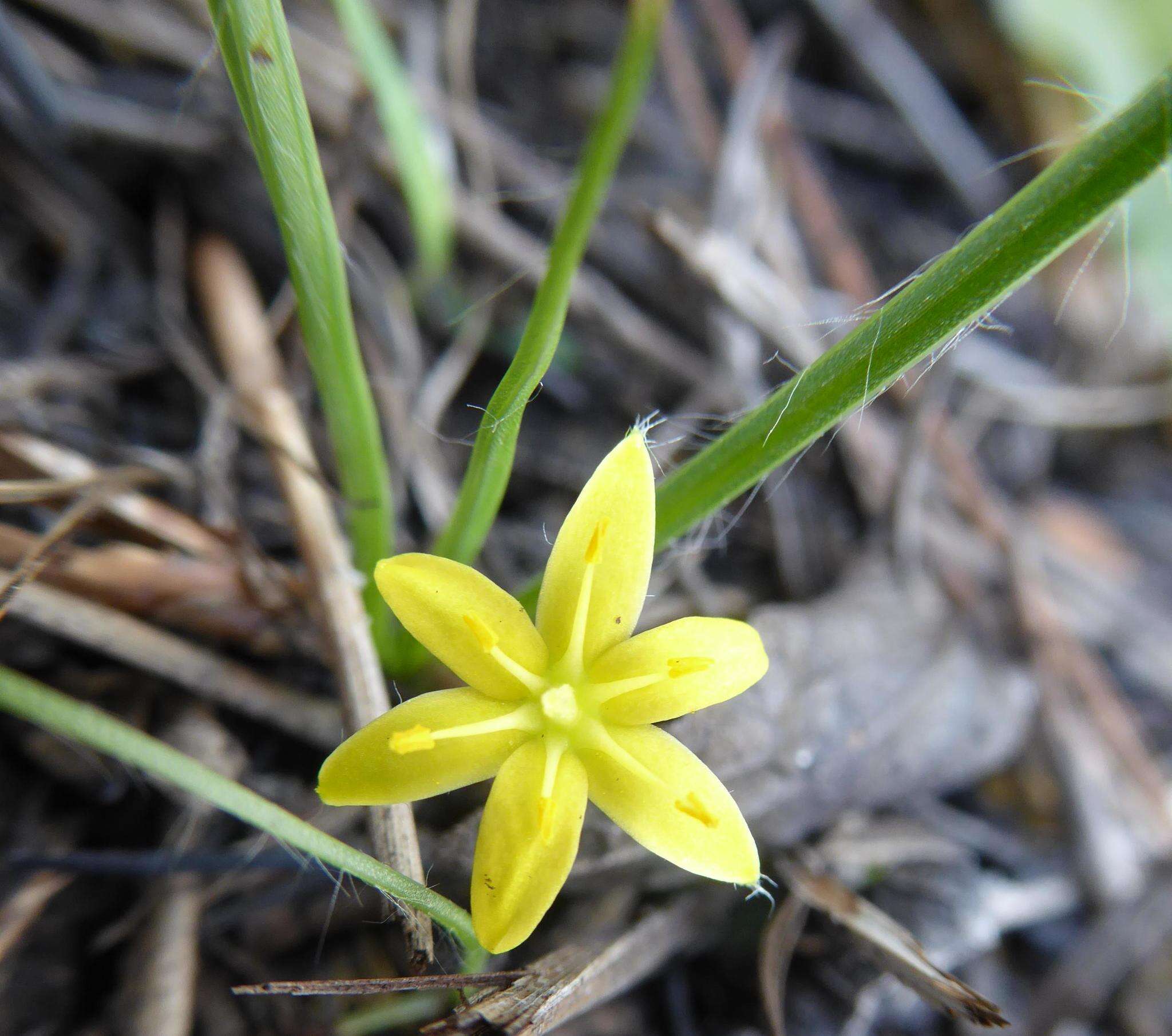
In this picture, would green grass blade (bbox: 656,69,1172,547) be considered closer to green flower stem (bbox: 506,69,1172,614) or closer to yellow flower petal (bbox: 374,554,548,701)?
green flower stem (bbox: 506,69,1172,614)

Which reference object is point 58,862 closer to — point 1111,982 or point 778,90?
point 1111,982

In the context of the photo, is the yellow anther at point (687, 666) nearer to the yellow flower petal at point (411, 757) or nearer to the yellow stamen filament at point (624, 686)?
the yellow stamen filament at point (624, 686)

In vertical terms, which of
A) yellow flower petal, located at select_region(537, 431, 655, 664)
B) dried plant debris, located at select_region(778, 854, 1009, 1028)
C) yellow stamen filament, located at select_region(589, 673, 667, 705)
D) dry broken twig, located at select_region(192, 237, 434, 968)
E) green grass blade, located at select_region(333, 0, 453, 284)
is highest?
green grass blade, located at select_region(333, 0, 453, 284)

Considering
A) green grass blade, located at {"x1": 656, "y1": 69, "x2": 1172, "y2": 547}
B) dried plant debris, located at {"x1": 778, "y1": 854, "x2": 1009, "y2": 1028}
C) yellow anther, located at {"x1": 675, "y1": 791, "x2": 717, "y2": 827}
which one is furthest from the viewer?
dried plant debris, located at {"x1": 778, "y1": 854, "x2": 1009, "y2": 1028}

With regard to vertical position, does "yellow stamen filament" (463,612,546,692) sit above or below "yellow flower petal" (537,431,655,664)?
below

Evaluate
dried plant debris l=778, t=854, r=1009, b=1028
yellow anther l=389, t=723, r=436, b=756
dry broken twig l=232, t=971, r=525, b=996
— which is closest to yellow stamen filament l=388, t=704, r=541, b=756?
yellow anther l=389, t=723, r=436, b=756

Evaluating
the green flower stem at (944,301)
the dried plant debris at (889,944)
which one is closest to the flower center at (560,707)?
the green flower stem at (944,301)

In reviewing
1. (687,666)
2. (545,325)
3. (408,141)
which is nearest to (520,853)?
(687,666)
